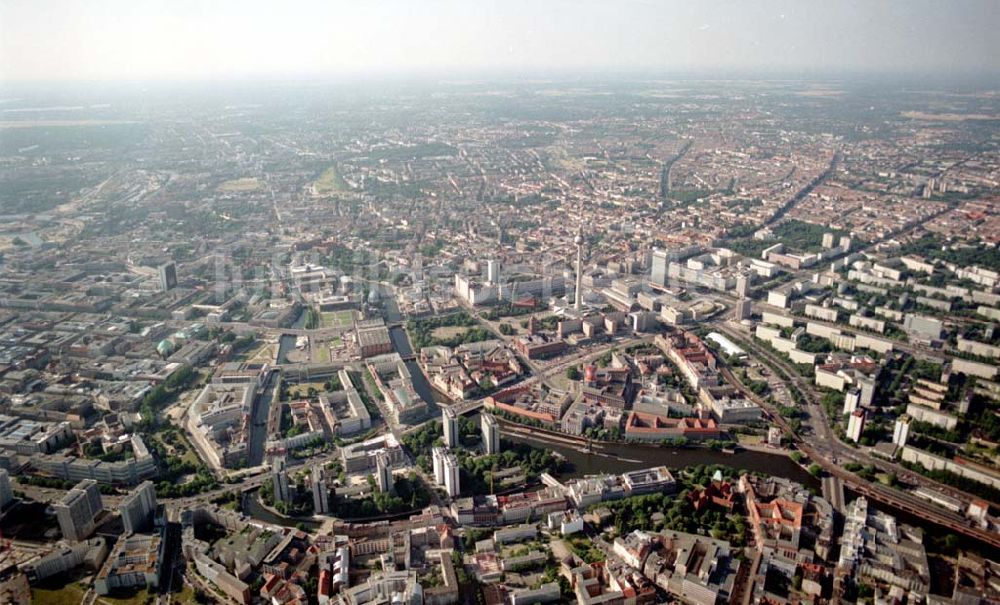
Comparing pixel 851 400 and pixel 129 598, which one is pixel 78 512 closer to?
pixel 129 598

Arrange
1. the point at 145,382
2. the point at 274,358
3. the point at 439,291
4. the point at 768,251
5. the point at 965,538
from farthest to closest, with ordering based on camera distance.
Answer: the point at 768,251, the point at 439,291, the point at 274,358, the point at 145,382, the point at 965,538

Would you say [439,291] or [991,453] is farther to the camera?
[439,291]

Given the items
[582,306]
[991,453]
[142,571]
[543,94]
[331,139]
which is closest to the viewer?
[142,571]

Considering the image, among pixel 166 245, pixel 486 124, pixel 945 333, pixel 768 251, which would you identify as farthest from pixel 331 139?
pixel 945 333

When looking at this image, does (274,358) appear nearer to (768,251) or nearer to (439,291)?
(439,291)

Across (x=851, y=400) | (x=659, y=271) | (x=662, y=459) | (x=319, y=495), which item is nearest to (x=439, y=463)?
(x=319, y=495)

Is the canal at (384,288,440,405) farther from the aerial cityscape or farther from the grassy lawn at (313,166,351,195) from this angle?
the grassy lawn at (313,166,351,195)
